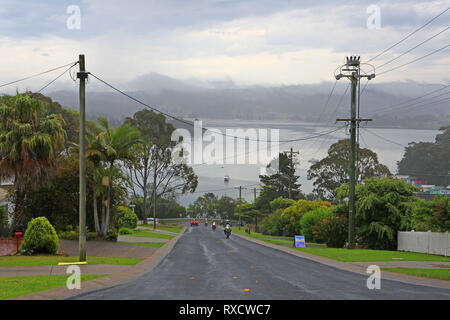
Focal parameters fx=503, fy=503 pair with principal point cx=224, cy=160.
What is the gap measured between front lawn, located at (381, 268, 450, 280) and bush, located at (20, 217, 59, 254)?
52.8ft

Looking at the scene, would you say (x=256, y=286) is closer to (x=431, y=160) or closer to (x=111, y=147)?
(x=111, y=147)

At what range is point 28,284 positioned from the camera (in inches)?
563

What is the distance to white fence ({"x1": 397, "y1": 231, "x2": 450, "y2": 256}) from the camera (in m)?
30.9

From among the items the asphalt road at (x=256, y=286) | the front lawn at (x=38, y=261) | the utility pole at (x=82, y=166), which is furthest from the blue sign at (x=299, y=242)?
the utility pole at (x=82, y=166)

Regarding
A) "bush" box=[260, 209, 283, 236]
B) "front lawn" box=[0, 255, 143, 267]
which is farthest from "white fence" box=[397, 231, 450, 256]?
"bush" box=[260, 209, 283, 236]

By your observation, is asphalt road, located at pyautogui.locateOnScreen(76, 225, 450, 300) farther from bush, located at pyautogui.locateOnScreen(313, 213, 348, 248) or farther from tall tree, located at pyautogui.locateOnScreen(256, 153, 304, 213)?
tall tree, located at pyautogui.locateOnScreen(256, 153, 304, 213)

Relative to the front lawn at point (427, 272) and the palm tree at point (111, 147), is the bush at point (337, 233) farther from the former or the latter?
the front lawn at point (427, 272)


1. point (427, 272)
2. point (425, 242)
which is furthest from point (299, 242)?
point (427, 272)

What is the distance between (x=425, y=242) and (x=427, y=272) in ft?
48.7

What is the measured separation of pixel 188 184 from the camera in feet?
263
